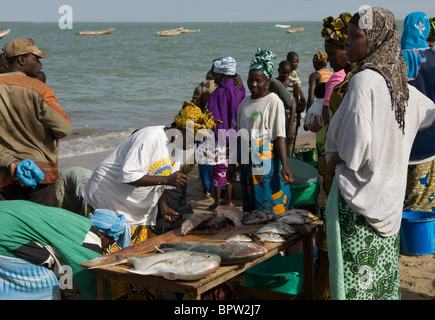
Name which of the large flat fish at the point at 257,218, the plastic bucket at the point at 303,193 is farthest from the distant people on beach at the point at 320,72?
the large flat fish at the point at 257,218

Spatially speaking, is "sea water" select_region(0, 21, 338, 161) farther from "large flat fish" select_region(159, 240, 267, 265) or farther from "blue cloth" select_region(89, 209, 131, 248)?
"large flat fish" select_region(159, 240, 267, 265)

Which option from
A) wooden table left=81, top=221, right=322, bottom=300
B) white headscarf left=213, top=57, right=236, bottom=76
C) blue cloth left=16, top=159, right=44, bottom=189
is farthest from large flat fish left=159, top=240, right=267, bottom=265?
white headscarf left=213, top=57, right=236, bottom=76

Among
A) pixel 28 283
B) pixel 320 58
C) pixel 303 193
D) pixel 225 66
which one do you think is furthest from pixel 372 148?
pixel 320 58

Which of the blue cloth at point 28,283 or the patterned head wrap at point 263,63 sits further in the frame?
the patterned head wrap at point 263,63

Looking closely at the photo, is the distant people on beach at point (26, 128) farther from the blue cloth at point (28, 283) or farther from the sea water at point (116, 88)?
the sea water at point (116, 88)

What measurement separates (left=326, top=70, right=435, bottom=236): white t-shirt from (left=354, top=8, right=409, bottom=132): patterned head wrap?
52 mm

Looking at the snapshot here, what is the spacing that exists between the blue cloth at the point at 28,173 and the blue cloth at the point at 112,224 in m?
0.82

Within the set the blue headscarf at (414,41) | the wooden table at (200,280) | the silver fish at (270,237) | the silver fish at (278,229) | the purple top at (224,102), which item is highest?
the blue headscarf at (414,41)

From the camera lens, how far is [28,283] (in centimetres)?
355

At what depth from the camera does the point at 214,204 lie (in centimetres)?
→ 732

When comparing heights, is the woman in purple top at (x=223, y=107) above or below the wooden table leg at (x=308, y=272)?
above

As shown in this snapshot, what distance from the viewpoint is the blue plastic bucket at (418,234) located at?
5176mm

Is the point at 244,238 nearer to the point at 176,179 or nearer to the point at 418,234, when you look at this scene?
the point at 176,179

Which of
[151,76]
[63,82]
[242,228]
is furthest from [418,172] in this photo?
[151,76]
